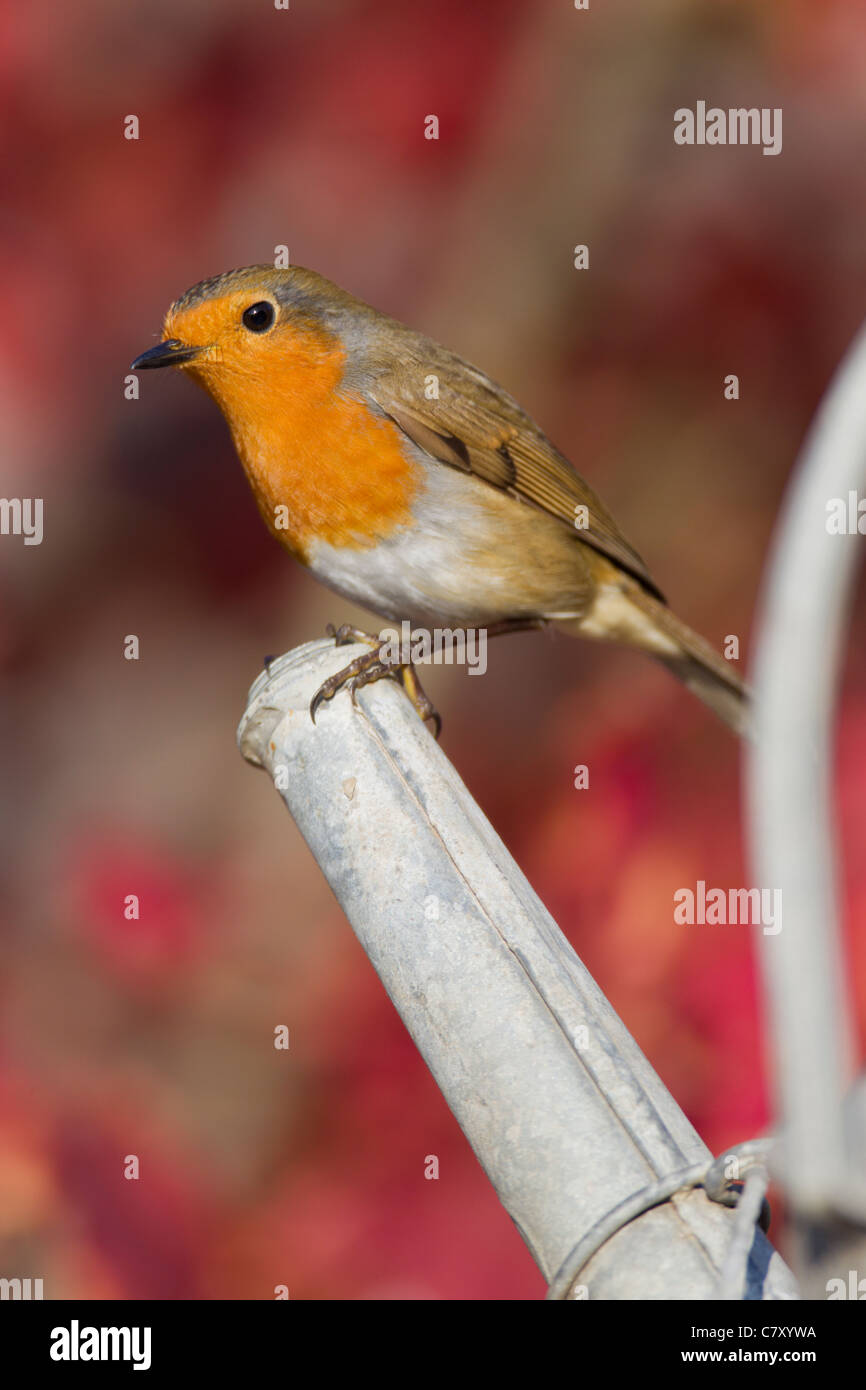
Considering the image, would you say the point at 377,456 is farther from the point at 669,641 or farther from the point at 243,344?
A: the point at 669,641

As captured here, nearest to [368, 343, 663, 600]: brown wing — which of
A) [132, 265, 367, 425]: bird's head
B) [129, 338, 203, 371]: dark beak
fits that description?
[132, 265, 367, 425]: bird's head

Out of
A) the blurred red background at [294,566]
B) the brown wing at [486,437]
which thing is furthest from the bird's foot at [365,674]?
the blurred red background at [294,566]

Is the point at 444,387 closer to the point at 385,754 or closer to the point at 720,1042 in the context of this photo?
the point at 385,754

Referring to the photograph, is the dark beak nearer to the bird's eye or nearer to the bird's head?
the bird's head

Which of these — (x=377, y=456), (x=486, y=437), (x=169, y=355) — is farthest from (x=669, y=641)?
(x=169, y=355)

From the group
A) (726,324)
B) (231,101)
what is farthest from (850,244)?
(231,101)

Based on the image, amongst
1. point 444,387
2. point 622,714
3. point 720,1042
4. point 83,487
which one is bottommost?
point 720,1042
